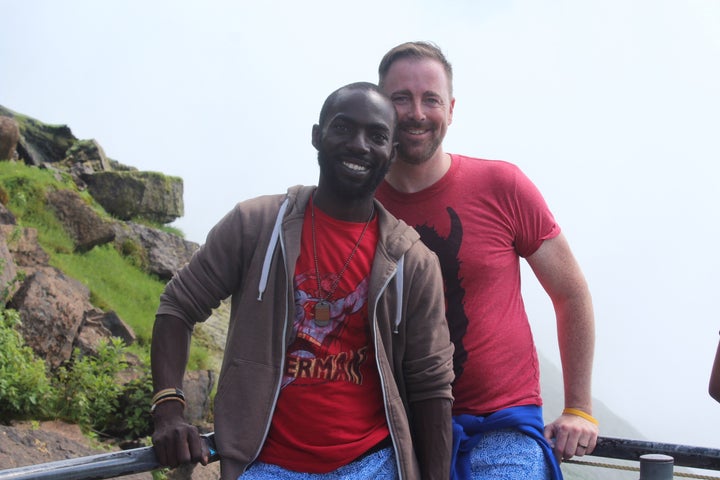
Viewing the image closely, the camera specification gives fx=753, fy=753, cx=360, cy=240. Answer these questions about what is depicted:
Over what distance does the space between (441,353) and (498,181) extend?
3.04 feet

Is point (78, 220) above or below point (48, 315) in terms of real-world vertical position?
above

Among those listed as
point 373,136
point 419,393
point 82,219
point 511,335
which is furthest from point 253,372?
point 82,219

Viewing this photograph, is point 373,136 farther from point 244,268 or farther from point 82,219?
point 82,219

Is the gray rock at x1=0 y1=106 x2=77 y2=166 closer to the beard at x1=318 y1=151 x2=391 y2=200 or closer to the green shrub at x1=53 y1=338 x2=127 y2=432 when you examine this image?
the green shrub at x1=53 y1=338 x2=127 y2=432

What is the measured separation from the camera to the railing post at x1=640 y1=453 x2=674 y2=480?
2781mm

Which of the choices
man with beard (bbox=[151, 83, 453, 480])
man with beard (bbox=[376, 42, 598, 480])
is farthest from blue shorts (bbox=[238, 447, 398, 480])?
man with beard (bbox=[376, 42, 598, 480])

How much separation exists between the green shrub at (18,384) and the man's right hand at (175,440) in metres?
5.52

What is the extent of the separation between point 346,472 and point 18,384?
6.01 metres

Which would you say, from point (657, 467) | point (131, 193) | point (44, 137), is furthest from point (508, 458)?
point (44, 137)

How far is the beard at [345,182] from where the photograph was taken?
2.77m

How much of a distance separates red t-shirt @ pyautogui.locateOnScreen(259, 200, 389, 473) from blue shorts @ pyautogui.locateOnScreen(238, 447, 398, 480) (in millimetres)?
21

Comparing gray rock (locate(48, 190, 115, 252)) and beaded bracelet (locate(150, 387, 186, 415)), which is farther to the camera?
gray rock (locate(48, 190, 115, 252))

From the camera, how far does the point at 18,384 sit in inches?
296

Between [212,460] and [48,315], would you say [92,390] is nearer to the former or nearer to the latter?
[48,315]
